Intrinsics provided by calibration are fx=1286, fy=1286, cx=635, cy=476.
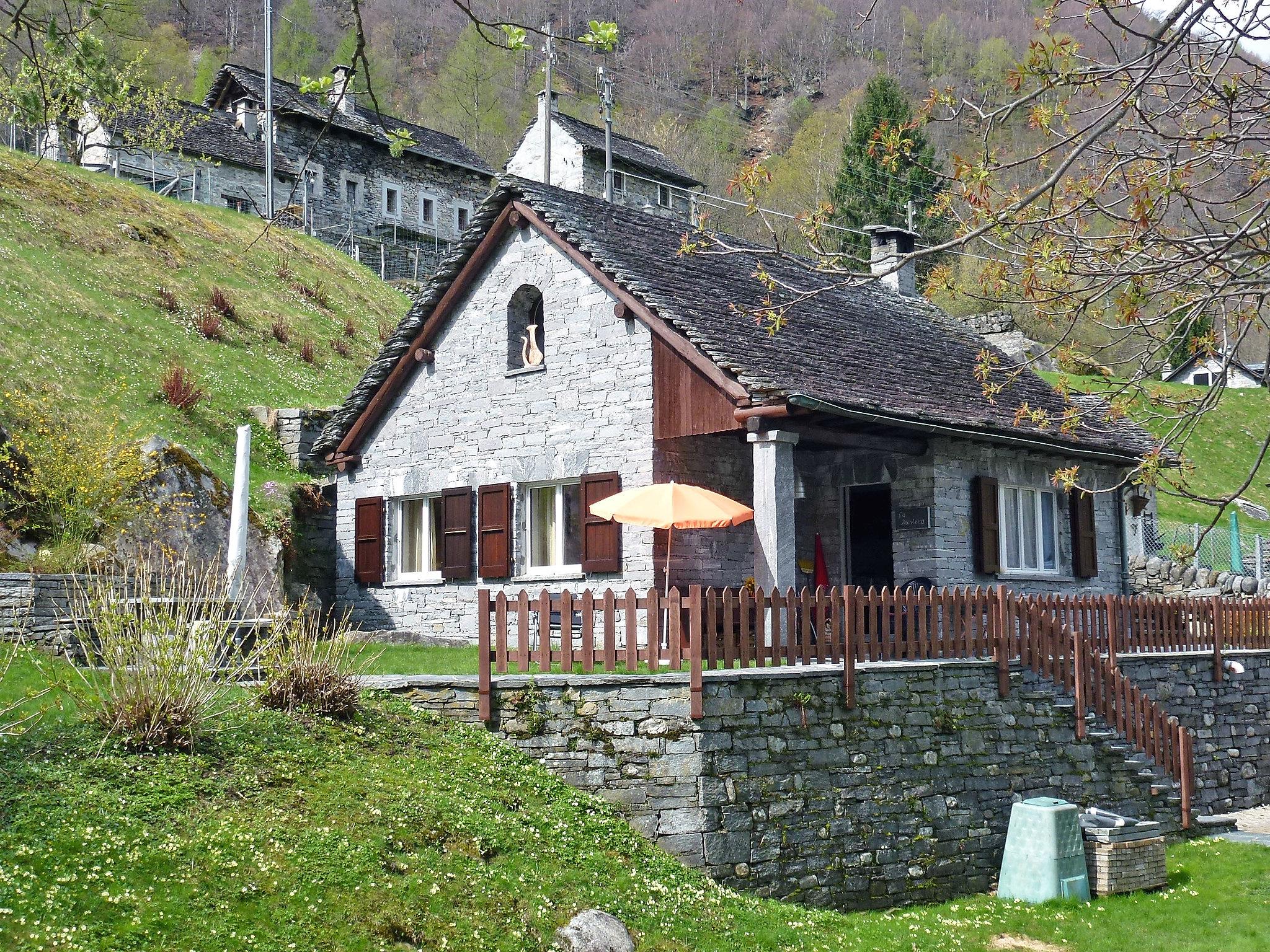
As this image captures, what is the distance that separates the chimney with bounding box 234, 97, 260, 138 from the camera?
143 ft

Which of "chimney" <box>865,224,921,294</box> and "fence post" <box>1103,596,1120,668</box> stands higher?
"chimney" <box>865,224,921,294</box>

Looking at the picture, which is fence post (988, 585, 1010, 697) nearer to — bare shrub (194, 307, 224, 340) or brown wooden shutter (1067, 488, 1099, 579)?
brown wooden shutter (1067, 488, 1099, 579)

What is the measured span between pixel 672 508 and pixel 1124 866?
5.25m

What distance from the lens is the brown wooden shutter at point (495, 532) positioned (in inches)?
648

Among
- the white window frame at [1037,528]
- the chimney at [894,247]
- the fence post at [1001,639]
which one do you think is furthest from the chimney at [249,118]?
the fence post at [1001,639]

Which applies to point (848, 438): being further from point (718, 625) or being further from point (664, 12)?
point (664, 12)

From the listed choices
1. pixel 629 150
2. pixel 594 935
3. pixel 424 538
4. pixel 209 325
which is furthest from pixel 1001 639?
pixel 629 150

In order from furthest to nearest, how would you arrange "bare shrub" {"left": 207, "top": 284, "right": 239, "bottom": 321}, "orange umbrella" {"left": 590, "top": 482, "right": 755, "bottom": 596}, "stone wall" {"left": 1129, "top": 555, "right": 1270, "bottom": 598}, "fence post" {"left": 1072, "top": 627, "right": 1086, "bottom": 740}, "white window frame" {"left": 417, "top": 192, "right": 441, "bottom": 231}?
"white window frame" {"left": 417, "top": 192, "right": 441, "bottom": 231}
"bare shrub" {"left": 207, "top": 284, "right": 239, "bottom": 321}
"stone wall" {"left": 1129, "top": 555, "right": 1270, "bottom": 598}
"fence post" {"left": 1072, "top": 627, "right": 1086, "bottom": 740}
"orange umbrella" {"left": 590, "top": 482, "right": 755, "bottom": 596}

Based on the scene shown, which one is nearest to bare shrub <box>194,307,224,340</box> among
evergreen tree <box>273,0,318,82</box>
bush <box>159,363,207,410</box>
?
bush <box>159,363,207,410</box>

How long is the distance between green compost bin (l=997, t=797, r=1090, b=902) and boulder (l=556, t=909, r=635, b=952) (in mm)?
4480

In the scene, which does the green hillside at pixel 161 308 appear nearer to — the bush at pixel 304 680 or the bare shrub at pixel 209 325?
the bare shrub at pixel 209 325

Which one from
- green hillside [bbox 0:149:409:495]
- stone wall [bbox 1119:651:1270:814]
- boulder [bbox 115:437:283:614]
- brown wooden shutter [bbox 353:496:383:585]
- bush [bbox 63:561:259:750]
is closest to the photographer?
bush [bbox 63:561:259:750]

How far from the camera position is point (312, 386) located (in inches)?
1009

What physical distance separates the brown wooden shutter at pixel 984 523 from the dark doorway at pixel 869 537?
46.3 inches
